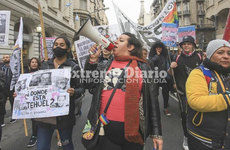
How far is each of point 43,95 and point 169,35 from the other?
3856mm

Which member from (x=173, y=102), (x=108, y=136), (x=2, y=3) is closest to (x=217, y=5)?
(x=173, y=102)

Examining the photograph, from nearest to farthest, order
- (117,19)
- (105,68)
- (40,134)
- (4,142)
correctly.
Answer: (105,68), (40,134), (4,142), (117,19)

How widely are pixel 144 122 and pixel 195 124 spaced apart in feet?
1.83

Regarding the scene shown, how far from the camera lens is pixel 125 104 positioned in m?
1.48

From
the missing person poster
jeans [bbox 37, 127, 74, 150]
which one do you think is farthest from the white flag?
jeans [bbox 37, 127, 74, 150]

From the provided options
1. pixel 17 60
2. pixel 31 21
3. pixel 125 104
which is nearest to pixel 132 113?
pixel 125 104

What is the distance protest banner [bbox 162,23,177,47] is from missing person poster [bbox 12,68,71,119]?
3345mm

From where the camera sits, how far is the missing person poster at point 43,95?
2.06m

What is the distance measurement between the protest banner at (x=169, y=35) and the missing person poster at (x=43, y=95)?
11.0ft

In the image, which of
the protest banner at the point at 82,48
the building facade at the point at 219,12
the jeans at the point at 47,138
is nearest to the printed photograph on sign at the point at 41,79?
the jeans at the point at 47,138

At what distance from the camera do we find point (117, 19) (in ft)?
17.9

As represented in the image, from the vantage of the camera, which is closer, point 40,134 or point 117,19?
point 40,134

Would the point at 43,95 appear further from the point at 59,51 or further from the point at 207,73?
the point at 207,73

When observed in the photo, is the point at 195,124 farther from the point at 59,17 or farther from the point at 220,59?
the point at 59,17
